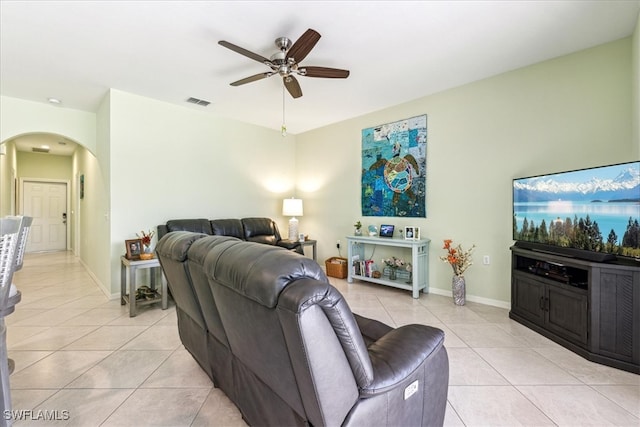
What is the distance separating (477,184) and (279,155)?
11.4 feet

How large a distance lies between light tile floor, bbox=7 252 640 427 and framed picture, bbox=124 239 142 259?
2.04 ft

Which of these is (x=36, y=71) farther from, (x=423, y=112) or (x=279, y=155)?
(x=423, y=112)

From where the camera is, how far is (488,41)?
8.43ft

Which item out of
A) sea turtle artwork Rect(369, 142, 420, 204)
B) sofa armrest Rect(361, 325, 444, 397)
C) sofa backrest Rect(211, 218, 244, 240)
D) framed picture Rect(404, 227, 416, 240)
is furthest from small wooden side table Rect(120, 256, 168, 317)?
sea turtle artwork Rect(369, 142, 420, 204)

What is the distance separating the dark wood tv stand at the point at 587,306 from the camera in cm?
205

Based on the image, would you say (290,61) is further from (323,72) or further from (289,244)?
(289,244)

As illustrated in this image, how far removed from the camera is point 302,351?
873mm

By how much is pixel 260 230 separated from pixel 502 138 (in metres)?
3.57

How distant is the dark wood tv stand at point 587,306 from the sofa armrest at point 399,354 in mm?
1739

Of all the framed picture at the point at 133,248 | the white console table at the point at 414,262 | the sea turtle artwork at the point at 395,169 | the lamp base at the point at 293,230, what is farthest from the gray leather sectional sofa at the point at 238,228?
the sea turtle artwork at the point at 395,169

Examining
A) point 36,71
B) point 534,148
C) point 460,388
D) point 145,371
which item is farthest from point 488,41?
point 36,71

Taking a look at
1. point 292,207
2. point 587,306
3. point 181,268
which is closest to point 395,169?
point 292,207

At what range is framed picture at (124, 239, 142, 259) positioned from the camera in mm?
3352

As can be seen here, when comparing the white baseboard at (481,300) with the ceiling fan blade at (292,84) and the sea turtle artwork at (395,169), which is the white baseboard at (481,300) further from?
the ceiling fan blade at (292,84)
